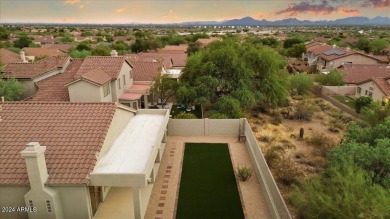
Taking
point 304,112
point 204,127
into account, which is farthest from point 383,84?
point 204,127

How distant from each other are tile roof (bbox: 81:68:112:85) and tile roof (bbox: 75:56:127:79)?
100cm

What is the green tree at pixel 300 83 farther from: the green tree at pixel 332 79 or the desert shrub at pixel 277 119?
the desert shrub at pixel 277 119

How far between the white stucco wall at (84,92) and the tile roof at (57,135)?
30.7ft

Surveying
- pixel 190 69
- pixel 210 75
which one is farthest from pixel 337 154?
pixel 190 69

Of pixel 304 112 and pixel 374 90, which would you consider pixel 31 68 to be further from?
pixel 374 90

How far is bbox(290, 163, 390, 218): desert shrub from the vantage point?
1052 cm

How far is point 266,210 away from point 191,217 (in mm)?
4329

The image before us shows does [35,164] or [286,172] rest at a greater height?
[35,164]

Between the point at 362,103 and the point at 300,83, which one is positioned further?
the point at 300,83

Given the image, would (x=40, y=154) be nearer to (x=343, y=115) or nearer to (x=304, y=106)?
(x=304, y=106)

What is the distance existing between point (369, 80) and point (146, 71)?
30021 millimetres

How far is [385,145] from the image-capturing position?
1530 centimetres

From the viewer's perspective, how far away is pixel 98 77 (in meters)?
28.3

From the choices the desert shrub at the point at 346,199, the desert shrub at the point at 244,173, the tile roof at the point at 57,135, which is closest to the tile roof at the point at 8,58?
the tile roof at the point at 57,135
